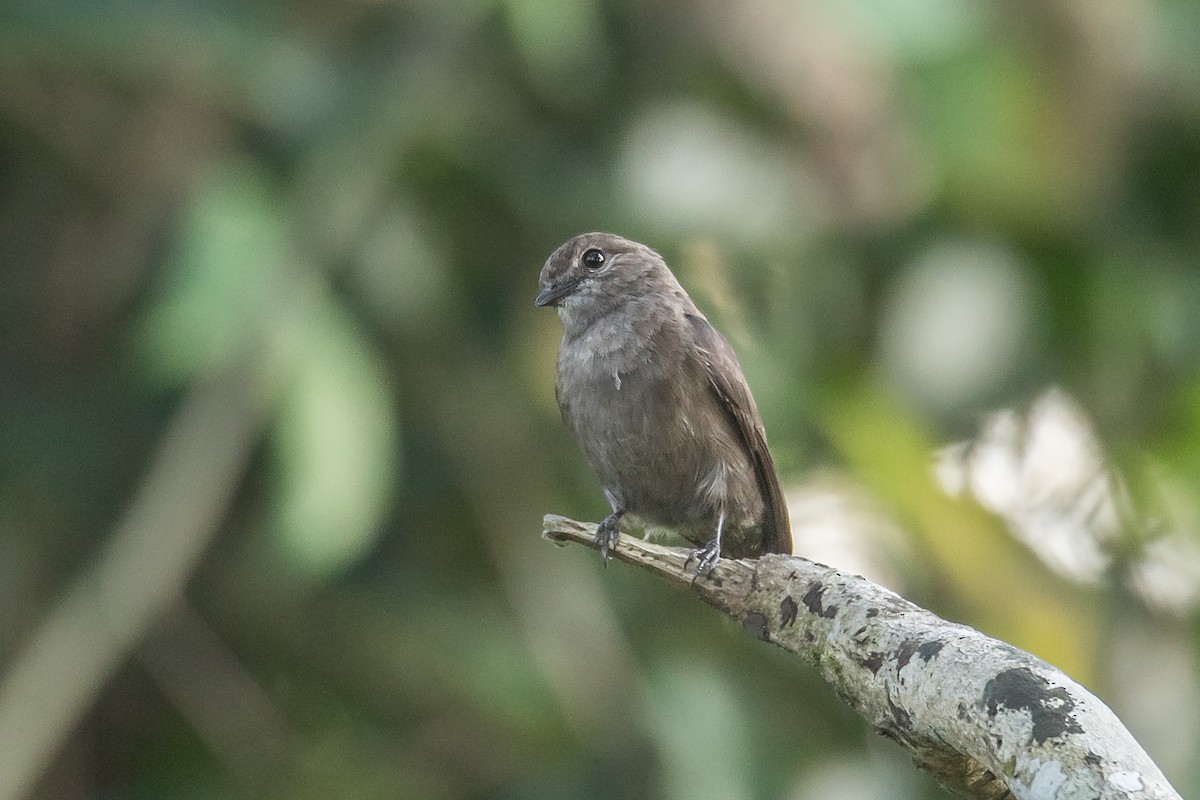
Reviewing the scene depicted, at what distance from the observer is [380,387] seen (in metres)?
7.07

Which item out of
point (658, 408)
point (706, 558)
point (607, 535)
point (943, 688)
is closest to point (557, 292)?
point (658, 408)

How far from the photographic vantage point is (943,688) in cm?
283

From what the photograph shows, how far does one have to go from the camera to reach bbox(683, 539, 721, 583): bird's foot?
389 centimetres

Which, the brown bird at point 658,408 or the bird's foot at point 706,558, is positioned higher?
the brown bird at point 658,408

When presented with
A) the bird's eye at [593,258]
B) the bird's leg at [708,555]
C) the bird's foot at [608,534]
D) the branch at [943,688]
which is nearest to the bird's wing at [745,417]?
the bird's leg at [708,555]

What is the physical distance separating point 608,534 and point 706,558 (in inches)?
18.9

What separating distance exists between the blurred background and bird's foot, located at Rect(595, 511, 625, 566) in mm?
1248

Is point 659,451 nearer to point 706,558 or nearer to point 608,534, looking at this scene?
point 608,534

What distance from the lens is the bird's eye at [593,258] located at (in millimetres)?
5613

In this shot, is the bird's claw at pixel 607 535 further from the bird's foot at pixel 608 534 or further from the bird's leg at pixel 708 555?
the bird's leg at pixel 708 555

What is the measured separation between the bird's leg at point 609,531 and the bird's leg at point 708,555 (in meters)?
0.23

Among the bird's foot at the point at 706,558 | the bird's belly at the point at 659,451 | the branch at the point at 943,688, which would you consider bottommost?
the branch at the point at 943,688

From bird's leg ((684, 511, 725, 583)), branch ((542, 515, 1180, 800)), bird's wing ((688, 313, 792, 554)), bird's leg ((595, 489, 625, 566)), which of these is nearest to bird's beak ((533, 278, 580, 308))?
bird's wing ((688, 313, 792, 554))

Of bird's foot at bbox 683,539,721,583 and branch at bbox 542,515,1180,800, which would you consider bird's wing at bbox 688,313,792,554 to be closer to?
bird's foot at bbox 683,539,721,583
